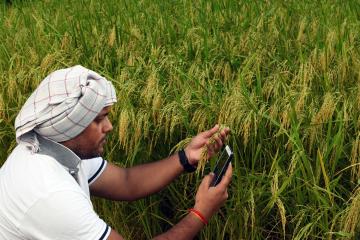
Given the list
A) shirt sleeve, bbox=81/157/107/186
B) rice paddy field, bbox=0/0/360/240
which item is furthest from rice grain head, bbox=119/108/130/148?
shirt sleeve, bbox=81/157/107/186

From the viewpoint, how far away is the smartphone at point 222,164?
202 cm

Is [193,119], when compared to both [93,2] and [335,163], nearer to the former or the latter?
[335,163]

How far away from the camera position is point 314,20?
3.10 metres

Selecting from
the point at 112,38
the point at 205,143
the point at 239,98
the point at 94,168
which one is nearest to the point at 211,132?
the point at 205,143

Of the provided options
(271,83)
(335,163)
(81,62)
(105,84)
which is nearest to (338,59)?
(271,83)

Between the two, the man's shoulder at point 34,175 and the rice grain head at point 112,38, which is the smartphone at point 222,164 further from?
the rice grain head at point 112,38

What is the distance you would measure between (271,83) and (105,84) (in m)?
0.73

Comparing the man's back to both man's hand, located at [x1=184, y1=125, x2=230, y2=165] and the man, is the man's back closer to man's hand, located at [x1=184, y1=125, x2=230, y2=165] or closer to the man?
the man

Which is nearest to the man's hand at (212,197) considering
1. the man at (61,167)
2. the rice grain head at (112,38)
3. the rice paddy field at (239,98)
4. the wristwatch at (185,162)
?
the man at (61,167)

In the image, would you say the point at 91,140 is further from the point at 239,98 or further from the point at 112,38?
the point at 112,38

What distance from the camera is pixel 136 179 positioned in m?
2.35

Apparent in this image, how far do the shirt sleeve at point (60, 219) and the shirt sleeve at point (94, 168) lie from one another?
519 mm

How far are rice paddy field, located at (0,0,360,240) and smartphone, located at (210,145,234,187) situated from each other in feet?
0.35

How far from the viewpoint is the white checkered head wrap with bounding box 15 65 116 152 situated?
1863mm
